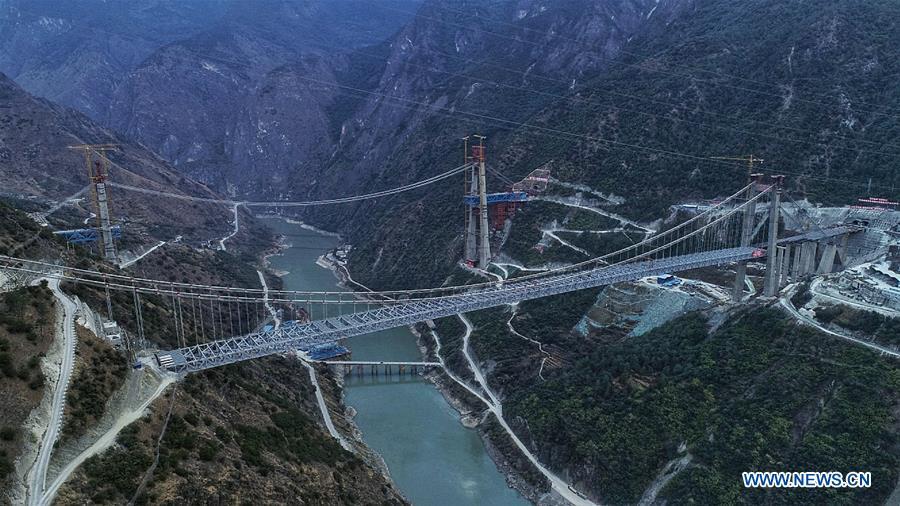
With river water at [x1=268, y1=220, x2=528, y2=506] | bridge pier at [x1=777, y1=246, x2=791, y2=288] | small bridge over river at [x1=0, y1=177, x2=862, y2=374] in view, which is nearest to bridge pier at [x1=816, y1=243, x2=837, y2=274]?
small bridge over river at [x1=0, y1=177, x2=862, y2=374]

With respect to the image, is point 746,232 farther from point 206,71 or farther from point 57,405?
point 206,71

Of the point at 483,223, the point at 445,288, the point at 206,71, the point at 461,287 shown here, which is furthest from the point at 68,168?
the point at 206,71

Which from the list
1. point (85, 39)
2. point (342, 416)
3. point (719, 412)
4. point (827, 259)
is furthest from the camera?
point (85, 39)

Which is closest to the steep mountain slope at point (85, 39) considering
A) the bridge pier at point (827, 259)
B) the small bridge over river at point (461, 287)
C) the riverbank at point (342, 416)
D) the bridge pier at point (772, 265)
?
the riverbank at point (342, 416)

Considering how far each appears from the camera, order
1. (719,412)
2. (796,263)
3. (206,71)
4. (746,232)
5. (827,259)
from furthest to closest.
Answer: (206,71), (746,232), (827,259), (796,263), (719,412)

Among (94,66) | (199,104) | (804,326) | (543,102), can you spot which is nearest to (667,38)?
(543,102)

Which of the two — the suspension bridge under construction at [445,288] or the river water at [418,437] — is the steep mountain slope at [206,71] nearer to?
the suspension bridge under construction at [445,288]

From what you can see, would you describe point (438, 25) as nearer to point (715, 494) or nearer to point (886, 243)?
point (886, 243)
